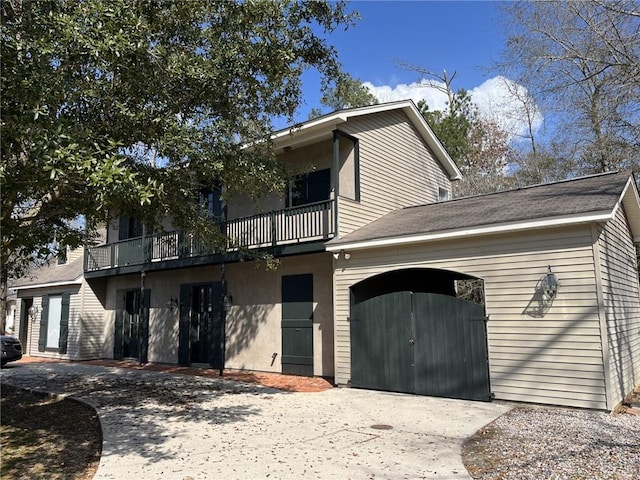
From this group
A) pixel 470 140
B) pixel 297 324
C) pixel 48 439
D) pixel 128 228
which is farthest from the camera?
pixel 470 140

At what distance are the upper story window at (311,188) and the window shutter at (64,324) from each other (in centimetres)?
1135

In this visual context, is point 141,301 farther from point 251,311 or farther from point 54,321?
point 54,321

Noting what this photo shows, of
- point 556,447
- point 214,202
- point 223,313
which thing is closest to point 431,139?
point 214,202

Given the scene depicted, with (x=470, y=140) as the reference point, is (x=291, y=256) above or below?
below

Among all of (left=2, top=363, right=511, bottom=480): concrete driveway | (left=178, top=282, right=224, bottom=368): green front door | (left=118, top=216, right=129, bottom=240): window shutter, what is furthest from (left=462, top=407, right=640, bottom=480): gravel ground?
(left=118, top=216, right=129, bottom=240): window shutter

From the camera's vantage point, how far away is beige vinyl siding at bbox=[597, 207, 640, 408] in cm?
754

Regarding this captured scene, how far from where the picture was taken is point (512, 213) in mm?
8633

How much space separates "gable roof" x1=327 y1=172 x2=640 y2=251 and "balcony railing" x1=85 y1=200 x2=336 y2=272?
82 centimetres

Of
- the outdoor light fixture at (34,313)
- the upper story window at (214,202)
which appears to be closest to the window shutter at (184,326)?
the upper story window at (214,202)

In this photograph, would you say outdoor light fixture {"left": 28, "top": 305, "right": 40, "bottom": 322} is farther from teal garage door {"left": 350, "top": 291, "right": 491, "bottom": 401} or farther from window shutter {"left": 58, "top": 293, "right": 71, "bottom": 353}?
teal garage door {"left": 350, "top": 291, "right": 491, "bottom": 401}

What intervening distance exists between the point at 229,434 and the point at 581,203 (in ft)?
21.7

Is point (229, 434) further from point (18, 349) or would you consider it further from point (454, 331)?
point (18, 349)

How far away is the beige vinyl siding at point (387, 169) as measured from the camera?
12014 mm

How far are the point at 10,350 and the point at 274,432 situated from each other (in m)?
14.0
